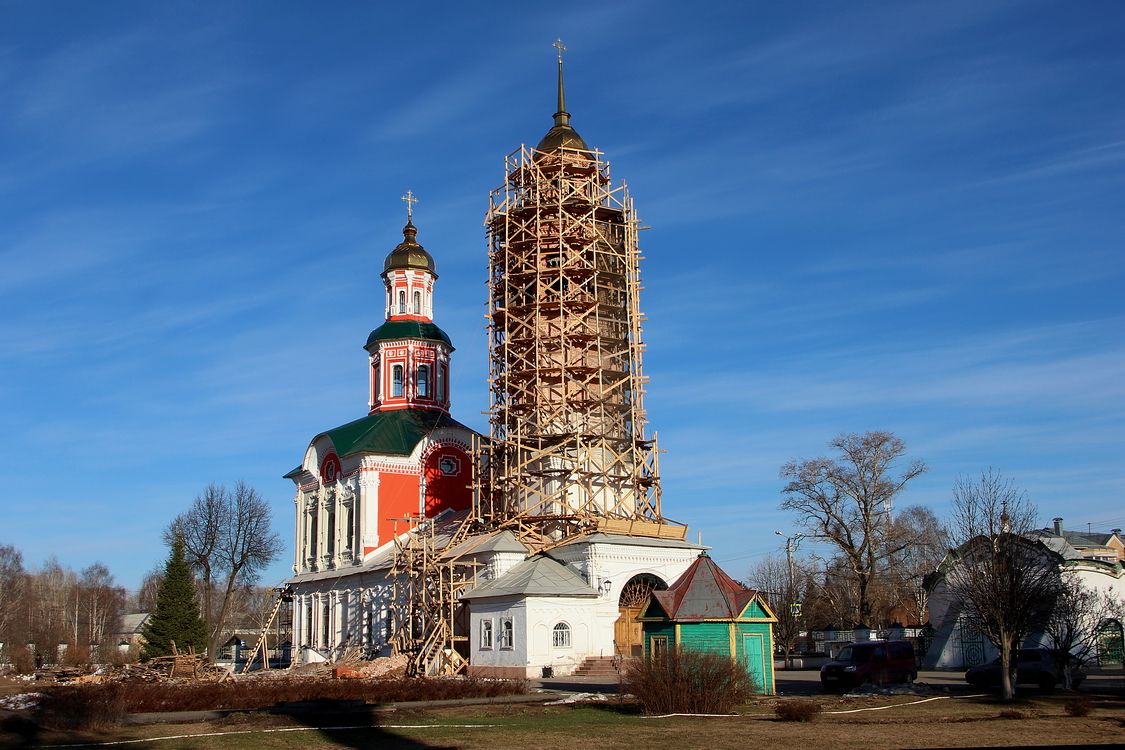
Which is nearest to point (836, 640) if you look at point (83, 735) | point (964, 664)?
point (964, 664)

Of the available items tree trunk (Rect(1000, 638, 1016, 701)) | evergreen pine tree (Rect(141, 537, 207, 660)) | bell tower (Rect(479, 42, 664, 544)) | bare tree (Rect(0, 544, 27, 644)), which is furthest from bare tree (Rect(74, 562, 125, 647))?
tree trunk (Rect(1000, 638, 1016, 701))

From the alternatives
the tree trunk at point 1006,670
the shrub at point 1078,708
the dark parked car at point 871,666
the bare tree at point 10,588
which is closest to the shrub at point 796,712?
the shrub at point 1078,708

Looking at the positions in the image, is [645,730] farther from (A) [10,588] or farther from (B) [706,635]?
(A) [10,588]

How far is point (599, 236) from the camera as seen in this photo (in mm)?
37031

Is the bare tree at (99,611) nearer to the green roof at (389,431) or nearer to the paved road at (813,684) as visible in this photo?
the green roof at (389,431)

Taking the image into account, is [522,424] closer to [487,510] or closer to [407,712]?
[487,510]

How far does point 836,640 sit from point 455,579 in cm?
1460

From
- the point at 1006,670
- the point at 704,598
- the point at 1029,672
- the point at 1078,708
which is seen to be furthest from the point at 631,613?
the point at 1078,708

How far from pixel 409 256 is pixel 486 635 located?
20947 millimetres

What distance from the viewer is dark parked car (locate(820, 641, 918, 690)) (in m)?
23.3

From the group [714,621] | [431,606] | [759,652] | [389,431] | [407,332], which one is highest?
[407,332]

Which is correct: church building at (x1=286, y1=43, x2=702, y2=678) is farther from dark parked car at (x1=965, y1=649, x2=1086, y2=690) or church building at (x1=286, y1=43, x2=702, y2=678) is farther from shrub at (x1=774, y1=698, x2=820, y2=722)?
shrub at (x1=774, y1=698, x2=820, y2=722)

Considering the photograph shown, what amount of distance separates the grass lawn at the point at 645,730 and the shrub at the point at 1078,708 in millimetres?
158

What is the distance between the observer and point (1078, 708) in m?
16.5
